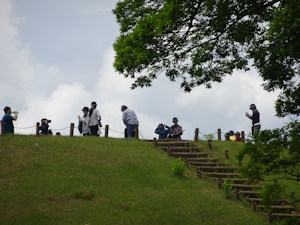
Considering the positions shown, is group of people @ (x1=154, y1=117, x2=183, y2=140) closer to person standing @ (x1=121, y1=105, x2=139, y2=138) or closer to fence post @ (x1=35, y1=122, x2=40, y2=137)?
person standing @ (x1=121, y1=105, x2=139, y2=138)

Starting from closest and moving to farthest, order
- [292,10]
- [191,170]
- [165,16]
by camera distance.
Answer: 1. [292,10]
2. [165,16]
3. [191,170]

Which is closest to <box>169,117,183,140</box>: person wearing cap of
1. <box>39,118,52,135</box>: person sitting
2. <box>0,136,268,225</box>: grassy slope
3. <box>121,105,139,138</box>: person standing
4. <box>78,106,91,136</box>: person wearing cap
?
<box>121,105,139,138</box>: person standing

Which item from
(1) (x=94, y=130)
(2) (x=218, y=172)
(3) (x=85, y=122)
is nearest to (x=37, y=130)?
(3) (x=85, y=122)

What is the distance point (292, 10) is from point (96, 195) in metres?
10.4

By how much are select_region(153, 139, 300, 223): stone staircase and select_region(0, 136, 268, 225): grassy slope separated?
0.69 m

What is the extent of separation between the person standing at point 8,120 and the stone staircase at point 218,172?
331 inches

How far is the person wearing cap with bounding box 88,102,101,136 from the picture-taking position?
22234 mm

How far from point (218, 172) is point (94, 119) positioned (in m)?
7.93

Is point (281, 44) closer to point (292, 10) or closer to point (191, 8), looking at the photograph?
point (292, 10)

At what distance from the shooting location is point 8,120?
2177 cm

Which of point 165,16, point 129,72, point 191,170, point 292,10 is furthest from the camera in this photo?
point 191,170

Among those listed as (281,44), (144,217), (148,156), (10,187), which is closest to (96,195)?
(144,217)

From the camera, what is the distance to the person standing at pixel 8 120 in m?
21.3

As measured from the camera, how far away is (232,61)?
17.5m
